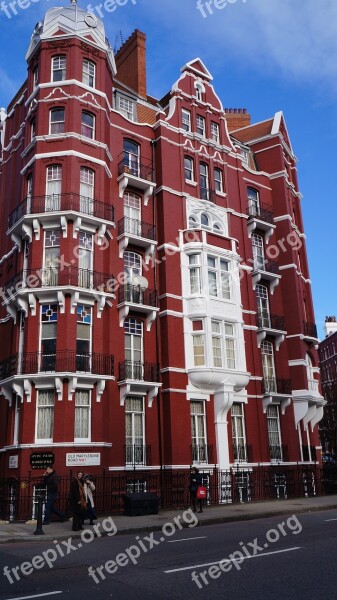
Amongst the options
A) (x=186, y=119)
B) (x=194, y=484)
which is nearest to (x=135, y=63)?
(x=186, y=119)

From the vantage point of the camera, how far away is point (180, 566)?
9.90 m

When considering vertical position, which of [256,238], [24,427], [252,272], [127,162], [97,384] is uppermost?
[127,162]

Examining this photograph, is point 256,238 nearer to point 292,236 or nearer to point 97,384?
point 292,236

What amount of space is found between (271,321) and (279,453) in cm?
737

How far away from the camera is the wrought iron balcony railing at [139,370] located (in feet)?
77.8

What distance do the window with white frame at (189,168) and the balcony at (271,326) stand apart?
8640 mm

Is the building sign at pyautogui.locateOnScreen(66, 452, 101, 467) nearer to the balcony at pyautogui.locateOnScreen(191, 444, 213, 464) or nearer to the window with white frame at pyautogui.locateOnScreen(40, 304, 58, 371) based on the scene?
the window with white frame at pyautogui.locateOnScreen(40, 304, 58, 371)

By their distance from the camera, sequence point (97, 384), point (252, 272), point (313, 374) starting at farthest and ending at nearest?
point (313, 374), point (252, 272), point (97, 384)

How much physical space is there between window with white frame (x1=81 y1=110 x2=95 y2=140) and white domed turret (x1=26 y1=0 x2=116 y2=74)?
156 inches

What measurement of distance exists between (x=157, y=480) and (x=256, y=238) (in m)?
16.3

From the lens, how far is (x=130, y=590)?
8.27m

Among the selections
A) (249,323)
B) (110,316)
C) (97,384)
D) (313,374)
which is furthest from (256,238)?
(97,384)

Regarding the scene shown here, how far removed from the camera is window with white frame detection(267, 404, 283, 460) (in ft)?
92.4

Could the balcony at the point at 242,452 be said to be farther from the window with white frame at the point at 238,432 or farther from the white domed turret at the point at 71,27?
the white domed turret at the point at 71,27
